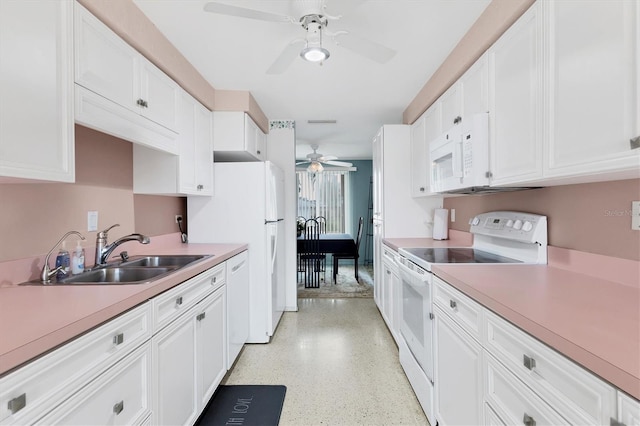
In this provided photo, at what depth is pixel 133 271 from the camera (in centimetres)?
171

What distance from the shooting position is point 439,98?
2406 mm

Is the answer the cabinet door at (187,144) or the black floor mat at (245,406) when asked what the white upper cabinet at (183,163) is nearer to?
the cabinet door at (187,144)

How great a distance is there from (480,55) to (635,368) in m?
1.84

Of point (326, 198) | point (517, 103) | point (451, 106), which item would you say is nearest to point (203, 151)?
point (451, 106)

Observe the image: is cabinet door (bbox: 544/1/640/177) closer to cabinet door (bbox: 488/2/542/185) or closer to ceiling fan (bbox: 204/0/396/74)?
cabinet door (bbox: 488/2/542/185)

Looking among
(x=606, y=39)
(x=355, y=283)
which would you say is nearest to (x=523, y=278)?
(x=606, y=39)

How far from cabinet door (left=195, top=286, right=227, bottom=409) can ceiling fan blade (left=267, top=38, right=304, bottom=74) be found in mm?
1571

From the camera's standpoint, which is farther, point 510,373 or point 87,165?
point 87,165

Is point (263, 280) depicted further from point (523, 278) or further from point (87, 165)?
point (523, 278)

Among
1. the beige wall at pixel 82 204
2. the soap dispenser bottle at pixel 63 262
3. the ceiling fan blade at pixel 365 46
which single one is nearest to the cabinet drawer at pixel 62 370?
the soap dispenser bottle at pixel 63 262

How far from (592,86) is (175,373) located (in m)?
2.11

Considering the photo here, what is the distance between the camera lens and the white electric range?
1.61 metres

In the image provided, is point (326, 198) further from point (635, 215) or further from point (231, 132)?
point (635, 215)

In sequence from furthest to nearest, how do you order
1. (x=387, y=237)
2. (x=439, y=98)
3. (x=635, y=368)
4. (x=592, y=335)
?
1. (x=387, y=237)
2. (x=439, y=98)
3. (x=592, y=335)
4. (x=635, y=368)
